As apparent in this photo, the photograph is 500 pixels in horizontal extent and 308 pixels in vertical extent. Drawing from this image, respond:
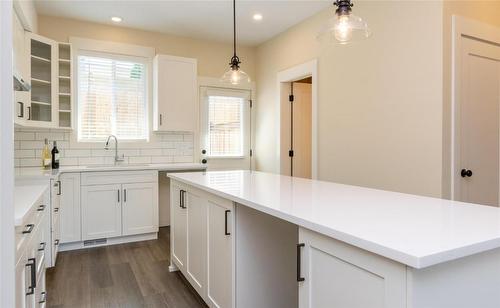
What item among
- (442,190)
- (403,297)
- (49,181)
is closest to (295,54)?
(442,190)

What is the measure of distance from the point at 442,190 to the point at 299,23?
2.76 metres

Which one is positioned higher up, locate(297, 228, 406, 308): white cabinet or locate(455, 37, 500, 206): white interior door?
locate(455, 37, 500, 206): white interior door

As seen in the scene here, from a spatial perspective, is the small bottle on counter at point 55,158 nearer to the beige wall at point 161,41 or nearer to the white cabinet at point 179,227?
the beige wall at point 161,41

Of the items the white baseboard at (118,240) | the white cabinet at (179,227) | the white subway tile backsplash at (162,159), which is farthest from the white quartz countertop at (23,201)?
the white subway tile backsplash at (162,159)

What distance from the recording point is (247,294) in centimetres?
187

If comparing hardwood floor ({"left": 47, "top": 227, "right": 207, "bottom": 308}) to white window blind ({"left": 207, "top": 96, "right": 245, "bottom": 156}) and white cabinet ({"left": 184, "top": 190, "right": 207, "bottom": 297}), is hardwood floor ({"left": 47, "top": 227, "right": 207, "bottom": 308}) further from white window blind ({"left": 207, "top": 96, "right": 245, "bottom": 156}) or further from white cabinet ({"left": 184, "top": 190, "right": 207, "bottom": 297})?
white window blind ({"left": 207, "top": 96, "right": 245, "bottom": 156})

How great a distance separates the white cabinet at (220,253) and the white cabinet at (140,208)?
2063 mm

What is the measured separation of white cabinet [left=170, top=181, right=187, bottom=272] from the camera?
266 cm

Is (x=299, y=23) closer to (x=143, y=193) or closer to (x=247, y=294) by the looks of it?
(x=143, y=193)

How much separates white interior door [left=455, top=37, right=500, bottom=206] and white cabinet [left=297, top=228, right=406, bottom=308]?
214 cm

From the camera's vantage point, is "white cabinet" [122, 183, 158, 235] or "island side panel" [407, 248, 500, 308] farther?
"white cabinet" [122, 183, 158, 235]

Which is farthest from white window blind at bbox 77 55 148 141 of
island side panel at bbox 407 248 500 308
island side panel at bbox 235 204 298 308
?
island side panel at bbox 407 248 500 308

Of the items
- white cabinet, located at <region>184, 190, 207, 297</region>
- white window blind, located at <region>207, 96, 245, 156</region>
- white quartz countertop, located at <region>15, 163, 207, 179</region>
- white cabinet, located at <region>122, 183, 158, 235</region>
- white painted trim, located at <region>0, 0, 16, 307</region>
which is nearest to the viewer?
white painted trim, located at <region>0, 0, 16, 307</region>

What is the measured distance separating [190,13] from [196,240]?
284cm
